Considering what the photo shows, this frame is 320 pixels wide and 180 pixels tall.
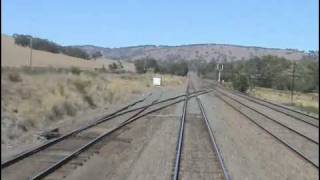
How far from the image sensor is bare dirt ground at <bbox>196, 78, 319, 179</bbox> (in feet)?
45.1

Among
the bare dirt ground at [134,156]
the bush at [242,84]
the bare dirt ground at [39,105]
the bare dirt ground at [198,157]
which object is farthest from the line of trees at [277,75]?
the bare dirt ground at [134,156]

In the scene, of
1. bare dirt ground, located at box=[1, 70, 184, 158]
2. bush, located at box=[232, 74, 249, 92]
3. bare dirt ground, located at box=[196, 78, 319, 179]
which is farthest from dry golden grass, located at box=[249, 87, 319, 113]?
bare dirt ground, located at box=[196, 78, 319, 179]

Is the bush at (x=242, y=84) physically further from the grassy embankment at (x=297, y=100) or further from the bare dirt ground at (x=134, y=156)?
the bare dirt ground at (x=134, y=156)

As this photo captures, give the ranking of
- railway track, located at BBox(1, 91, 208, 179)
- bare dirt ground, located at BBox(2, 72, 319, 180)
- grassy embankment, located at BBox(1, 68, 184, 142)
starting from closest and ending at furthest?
grassy embankment, located at BBox(1, 68, 184, 142) < railway track, located at BBox(1, 91, 208, 179) < bare dirt ground, located at BBox(2, 72, 319, 180)

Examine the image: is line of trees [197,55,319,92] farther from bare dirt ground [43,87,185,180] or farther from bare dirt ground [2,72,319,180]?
bare dirt ground [43,87,185,180]

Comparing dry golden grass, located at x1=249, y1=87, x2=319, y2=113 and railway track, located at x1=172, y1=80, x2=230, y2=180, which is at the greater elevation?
railway track, located at x1=172, y1=80, x2=230, y2=180

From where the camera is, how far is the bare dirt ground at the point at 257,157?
1376 cm

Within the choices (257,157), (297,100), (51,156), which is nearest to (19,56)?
(51,156)

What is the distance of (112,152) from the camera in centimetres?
1686

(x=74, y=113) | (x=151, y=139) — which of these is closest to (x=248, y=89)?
(x=74, y=113)

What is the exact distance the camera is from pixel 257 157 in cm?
1697

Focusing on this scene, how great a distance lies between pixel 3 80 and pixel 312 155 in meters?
15.8

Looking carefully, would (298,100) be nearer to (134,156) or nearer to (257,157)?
(257,157)


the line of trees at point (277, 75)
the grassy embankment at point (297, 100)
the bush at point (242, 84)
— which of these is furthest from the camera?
the line of trees at point (277, 75)
